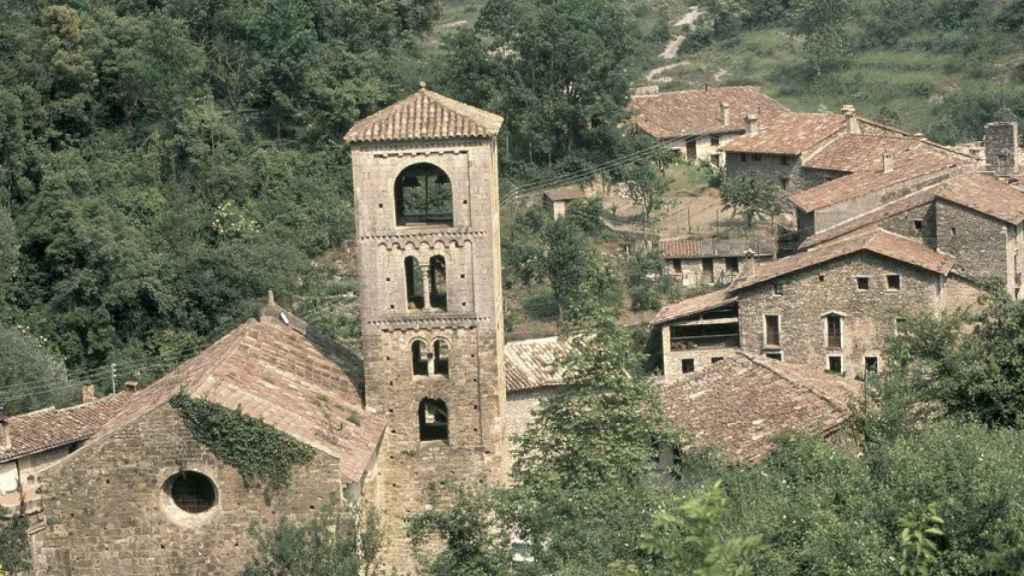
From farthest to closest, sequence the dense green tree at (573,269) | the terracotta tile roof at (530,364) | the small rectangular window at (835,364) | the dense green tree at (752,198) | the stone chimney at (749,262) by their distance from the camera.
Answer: the dense green tree at (752,198) < the dense green tree at (573,269) < the stone chimney at (749,262) < the small rectangular window at (835,364) < the terracotta tile roof at (530,364)

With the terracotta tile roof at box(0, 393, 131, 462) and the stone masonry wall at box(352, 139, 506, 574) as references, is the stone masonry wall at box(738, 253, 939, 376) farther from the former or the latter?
the terracotta tile roof at box(0, 393, 131, 462)

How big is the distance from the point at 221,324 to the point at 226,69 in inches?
585

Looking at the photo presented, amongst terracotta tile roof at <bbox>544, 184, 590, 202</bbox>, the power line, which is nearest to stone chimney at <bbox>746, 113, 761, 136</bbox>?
the power line

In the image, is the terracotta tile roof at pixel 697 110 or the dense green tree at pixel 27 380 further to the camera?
the terracotta tile roof at pixel 697 110

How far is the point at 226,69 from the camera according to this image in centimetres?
6431

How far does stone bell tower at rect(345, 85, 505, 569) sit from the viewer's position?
35.1 meters

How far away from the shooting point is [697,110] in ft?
236

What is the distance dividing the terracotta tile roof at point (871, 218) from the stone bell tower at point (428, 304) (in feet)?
68.1

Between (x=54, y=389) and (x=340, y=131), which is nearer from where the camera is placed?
(x=54, y=389)

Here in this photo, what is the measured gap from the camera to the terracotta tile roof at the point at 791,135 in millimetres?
65250

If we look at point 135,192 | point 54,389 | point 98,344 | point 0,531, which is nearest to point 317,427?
point 0,531

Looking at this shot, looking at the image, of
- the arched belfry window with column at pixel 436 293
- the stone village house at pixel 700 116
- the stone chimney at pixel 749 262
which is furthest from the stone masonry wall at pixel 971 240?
the arched belfry window with column at pixel 436 293

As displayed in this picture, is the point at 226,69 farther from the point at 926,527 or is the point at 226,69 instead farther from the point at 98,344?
the point at 926,527

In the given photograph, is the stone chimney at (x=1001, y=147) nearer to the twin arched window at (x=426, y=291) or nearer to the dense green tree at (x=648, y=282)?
the dense green tree at (x=648, y=282)
